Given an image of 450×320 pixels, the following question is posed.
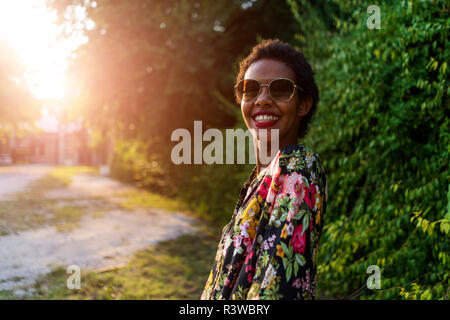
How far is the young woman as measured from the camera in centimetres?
106

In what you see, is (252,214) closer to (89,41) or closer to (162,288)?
(162,288)

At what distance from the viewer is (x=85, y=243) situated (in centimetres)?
624

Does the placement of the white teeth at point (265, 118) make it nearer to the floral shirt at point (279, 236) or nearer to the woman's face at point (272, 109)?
the woman's face at point (272, 109)

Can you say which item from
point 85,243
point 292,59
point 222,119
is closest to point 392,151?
point 292,59

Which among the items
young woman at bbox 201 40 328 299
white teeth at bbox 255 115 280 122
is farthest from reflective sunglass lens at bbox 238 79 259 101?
white teeth at bbox 255 115 280 122

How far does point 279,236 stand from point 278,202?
0.37 feet

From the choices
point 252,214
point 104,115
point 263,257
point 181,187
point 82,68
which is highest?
point 82,68

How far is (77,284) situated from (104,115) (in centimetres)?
615

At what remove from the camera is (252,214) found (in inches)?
49.5

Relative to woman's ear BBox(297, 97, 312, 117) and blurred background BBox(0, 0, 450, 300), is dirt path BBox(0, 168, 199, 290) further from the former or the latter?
woman's ear BBox(297, 97, 312, 117)

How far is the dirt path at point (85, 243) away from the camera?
482 centimetres

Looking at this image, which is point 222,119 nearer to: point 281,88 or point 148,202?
point 148,202

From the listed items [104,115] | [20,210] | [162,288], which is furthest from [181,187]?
[162,288]

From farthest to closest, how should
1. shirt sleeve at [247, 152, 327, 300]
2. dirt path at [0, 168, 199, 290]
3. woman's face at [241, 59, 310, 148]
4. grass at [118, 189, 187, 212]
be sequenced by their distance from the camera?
grass at [118, 189, 187, 212] → dirt path at [0, 168, 199, 290] → woman's face at [241, 59, 310, 148] → shirt sleeve at [247, 152, 327, 300]
